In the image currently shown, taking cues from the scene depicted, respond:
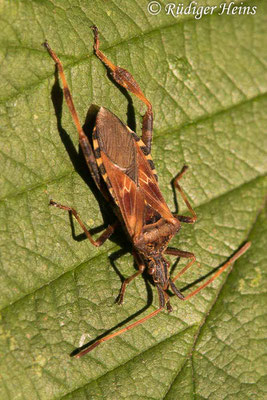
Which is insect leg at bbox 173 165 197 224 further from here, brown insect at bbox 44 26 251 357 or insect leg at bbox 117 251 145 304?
insect leg at bbox 117 251 145 304

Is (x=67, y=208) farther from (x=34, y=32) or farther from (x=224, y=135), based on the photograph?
(x=224, y=135)

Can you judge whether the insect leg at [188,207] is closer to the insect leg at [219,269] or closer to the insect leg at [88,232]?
the insect leg at [219,269]

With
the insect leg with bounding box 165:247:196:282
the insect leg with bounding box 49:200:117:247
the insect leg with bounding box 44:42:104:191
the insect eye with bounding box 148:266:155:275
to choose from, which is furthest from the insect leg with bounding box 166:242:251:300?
the insect leg with bounding box 44:42:104:191

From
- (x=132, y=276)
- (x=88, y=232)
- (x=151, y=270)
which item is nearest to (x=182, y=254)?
(x=151, y=270)

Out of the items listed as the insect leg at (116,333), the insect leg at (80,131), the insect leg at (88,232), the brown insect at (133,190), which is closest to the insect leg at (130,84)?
the brown insect at (133,190)

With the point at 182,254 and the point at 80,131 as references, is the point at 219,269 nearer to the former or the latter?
the point at 182,254

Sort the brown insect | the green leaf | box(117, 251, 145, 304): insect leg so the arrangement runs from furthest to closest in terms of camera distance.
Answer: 1. box(117, 251, 145, 304): insect leg
2. the brown insect
3. the green leaf

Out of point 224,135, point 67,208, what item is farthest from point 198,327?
point 224,135
